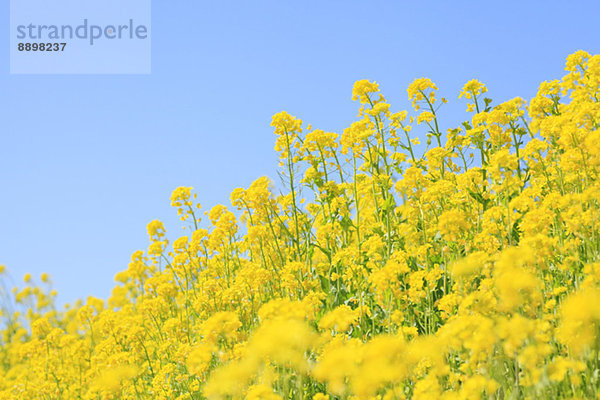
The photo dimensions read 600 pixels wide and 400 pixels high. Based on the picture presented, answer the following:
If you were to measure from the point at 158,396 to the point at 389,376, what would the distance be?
11.5 feet

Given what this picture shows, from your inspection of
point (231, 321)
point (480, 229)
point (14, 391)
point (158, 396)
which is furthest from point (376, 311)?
point (14, 391)

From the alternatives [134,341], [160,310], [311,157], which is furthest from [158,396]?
[311,157]

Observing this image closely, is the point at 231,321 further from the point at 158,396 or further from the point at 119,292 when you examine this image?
the point at 119,292

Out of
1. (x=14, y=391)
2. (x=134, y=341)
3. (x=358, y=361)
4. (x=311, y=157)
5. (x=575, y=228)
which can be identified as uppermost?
(x=311, y=157)

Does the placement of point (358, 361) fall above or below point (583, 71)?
below

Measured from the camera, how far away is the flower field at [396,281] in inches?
112

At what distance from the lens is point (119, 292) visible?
1102cm

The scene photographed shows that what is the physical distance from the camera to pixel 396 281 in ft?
13.1

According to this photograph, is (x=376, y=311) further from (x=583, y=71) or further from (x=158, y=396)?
(x=583, y=71)

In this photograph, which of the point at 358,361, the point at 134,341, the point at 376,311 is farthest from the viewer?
the point at 134,341

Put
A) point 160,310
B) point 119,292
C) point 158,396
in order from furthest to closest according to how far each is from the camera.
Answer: point 119,292, point 160,310, point 158,396

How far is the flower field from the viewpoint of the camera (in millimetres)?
2854

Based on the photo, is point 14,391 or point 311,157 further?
point 14,391

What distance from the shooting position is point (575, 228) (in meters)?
3.87
